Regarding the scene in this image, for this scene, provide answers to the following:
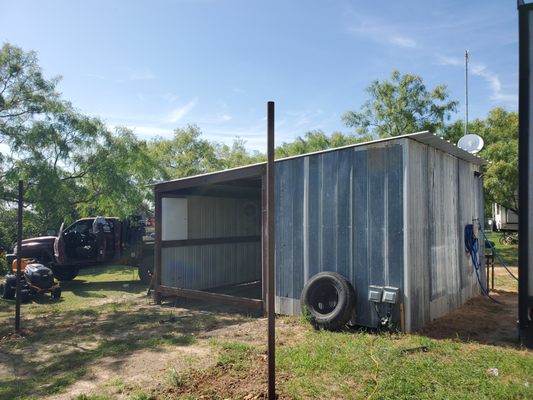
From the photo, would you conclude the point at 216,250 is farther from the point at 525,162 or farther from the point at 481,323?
the point at 525,162

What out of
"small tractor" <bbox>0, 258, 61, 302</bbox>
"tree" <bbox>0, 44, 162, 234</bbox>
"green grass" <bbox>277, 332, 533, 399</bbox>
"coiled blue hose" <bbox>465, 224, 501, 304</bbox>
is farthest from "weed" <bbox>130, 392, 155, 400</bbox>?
"tree" <bbox>0, 44, 162, 234</bbox>

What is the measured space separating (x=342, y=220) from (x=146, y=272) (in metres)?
9.07

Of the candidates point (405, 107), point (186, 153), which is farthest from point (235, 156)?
point (405, 107)

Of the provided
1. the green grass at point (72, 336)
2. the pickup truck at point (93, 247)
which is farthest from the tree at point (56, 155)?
the green grass at point (72, 336)

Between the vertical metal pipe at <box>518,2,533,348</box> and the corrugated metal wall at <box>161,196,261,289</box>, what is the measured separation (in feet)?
27.0

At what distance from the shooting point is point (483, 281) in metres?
10.2

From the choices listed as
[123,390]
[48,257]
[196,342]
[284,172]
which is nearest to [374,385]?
[123,390]

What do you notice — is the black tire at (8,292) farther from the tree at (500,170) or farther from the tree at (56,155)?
the tree at (500,170)

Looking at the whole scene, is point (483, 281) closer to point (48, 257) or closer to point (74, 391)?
point (74, 391)

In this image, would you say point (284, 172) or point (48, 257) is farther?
point (48, 257)

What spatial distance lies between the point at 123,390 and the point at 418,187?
17.5 feet

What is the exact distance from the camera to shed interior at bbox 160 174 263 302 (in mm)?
11039

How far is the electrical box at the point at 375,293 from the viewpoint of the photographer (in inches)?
257

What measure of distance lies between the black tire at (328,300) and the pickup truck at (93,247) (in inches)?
326
